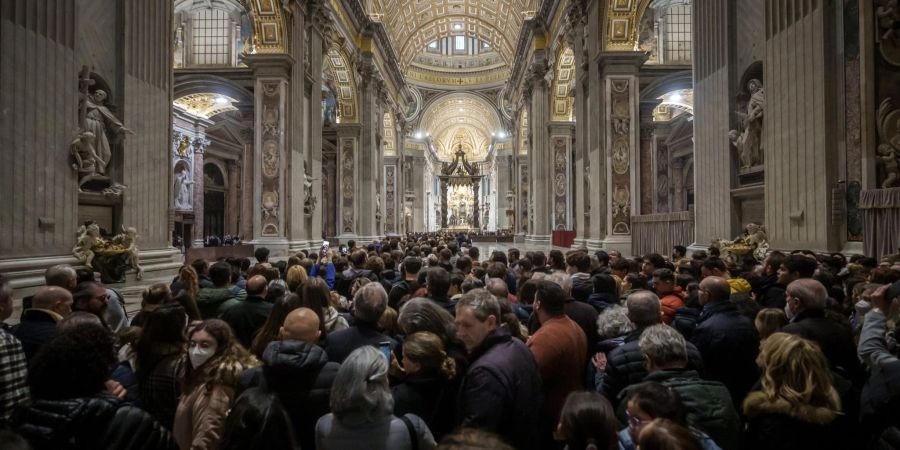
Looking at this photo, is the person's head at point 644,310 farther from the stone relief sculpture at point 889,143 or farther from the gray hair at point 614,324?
the stone relief sculpture at point 889,143

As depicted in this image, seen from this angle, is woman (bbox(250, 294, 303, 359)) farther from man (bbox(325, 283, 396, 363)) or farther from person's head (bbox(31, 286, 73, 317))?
person's head (bbox(31, 286, 73, 317))

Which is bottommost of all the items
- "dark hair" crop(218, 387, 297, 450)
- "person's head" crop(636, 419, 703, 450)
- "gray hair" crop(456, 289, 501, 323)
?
"dark hair" crop(218, 387, 297, 450)

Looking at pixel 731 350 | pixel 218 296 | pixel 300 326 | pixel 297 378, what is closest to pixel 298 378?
pixel 297 378

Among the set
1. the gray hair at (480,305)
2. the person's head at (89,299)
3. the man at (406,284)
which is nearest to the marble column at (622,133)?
the man at (406,284)

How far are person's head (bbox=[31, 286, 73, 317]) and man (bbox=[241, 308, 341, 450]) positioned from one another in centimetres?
189

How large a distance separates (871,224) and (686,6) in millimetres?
15458

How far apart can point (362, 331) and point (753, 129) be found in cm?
893

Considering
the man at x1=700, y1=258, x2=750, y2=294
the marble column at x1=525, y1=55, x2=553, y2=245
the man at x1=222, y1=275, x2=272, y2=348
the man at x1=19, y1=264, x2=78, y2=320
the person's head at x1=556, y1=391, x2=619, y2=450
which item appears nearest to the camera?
the person's head at x1=556, y1=391, x2=619, y2=450

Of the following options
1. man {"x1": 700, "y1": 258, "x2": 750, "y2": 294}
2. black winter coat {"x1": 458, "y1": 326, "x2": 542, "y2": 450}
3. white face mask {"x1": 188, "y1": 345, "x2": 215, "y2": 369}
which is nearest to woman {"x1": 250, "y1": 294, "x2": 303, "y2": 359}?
white face mask {"x1": 188, "y1": 345, "x2": 215, "y2": 369}

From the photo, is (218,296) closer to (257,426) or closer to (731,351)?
(257,426)

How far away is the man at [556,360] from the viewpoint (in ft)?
9.84

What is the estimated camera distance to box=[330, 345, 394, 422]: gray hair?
6.49 ft

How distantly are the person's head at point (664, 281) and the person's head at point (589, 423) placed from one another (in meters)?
3.05

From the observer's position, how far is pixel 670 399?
1.85 m
